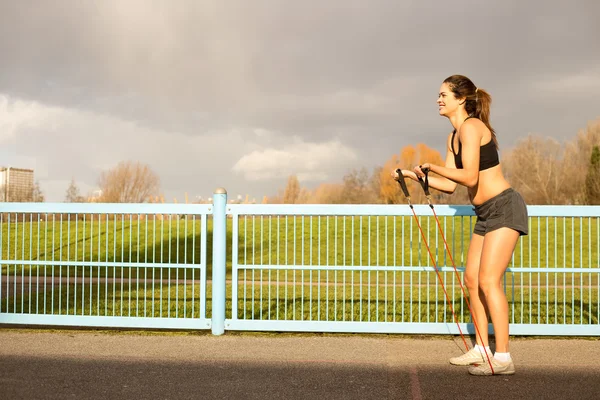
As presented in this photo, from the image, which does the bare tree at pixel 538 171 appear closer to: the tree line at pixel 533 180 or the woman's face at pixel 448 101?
the tree line at pixel 533 180

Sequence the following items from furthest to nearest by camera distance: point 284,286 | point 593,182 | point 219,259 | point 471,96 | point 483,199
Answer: point 593,182, point 284,286, point 219,259, point 471,96, point 483,199

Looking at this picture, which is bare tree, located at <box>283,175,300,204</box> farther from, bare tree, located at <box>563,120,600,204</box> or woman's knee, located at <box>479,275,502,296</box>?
woman's knee, located at <box>479,275,502,296</box>

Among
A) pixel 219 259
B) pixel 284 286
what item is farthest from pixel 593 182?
pixel 219 259

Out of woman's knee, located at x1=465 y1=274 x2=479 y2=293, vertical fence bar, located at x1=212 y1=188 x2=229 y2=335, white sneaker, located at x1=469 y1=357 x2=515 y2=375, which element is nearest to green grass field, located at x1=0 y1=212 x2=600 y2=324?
vertical fence bar, located at x1=212 y1=188 x2=229 y2=335

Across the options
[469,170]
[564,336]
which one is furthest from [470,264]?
[564,336]

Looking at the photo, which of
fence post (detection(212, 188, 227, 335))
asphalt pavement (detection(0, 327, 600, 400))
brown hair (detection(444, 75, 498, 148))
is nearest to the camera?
asphalt pavement (detection(0, 327, 600, 400))

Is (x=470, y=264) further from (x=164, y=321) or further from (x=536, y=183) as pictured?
(x=536, y=183)

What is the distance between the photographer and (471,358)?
5.44m

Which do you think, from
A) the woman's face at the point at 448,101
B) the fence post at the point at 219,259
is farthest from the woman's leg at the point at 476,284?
the fence post at the point at 219,259

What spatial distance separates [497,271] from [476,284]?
13.6 inches

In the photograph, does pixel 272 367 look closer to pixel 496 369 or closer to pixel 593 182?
pixel 496 369

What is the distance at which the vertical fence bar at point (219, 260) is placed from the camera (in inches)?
270

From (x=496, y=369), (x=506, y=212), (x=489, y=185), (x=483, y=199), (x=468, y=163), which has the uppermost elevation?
(x=468, y=163)

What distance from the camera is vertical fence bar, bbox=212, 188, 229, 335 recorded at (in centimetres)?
685
